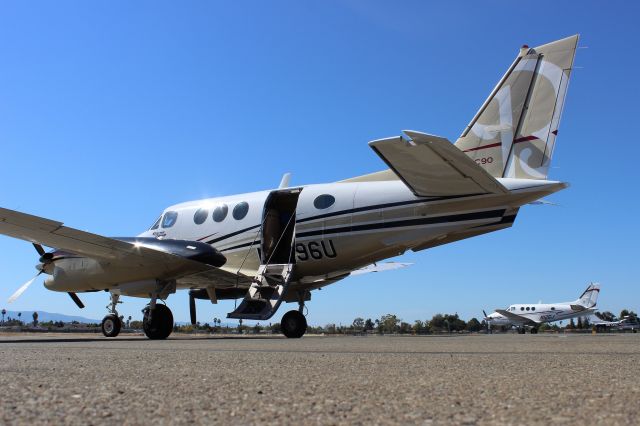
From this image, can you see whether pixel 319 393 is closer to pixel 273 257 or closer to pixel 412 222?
pixel 412 222

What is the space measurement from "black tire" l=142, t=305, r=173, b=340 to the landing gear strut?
90.5 inches

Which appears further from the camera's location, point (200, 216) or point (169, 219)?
point (169, 219)

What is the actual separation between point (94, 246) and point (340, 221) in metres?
6.71

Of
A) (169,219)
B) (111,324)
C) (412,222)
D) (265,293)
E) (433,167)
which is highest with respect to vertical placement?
(433,167)

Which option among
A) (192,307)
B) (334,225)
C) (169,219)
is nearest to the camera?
(334,225)

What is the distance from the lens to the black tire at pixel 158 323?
53.5 feet

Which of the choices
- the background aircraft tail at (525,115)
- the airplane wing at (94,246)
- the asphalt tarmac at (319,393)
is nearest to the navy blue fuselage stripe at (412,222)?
the background aircraft tail at (525,115)

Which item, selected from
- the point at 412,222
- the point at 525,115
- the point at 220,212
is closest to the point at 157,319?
the point at 220,212

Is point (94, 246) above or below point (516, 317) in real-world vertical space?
above

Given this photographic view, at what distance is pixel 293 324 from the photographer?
59.5 feet

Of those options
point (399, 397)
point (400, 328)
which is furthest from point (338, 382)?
point (400, 328)

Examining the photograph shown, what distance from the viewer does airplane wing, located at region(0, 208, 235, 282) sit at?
14.3 m

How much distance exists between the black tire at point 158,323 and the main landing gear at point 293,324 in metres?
3.48

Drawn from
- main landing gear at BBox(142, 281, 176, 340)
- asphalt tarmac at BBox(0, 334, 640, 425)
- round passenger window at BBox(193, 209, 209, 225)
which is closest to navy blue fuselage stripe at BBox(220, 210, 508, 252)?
round passenger window at BBox(193, 209, 209, 225)
